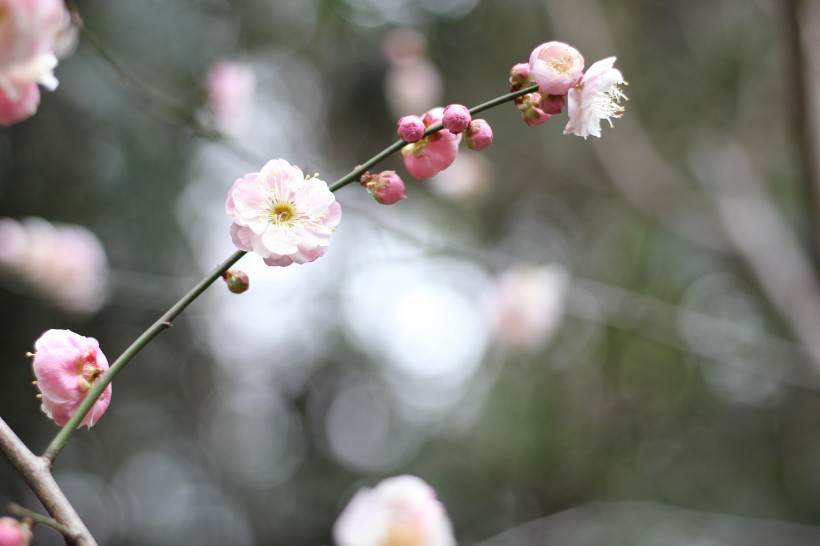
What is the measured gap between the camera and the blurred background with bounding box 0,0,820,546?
6.33ft

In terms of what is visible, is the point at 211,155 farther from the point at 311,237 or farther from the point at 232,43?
the point at 311,237

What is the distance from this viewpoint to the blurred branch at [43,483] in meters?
0.41

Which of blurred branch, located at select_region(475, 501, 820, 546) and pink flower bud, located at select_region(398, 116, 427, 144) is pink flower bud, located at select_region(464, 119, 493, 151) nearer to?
pink flower bud, located at select_region(398, 116, 427, 144)

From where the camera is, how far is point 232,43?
6.82ft

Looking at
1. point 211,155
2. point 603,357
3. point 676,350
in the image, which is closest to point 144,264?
point 211,155

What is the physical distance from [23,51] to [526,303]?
5.68 ft

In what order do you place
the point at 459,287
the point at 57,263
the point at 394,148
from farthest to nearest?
the point at 459,287 < the point at 57,263 < the point at 394,148

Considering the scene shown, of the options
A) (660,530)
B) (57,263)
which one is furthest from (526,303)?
(57,263)

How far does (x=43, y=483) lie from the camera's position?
42cm

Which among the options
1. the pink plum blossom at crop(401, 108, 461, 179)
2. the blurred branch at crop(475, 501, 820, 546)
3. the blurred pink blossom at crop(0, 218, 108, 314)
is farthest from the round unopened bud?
the blurred branch at crop(475, 501, 820, 546)

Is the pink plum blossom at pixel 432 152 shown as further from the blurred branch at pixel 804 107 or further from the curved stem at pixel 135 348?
the blurred branch at pixel 804 107

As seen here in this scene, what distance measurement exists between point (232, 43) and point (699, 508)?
6.96 feet

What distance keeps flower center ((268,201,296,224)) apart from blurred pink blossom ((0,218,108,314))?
120 centimetres

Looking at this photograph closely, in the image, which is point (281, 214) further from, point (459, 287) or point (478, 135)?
point (459, 287)
